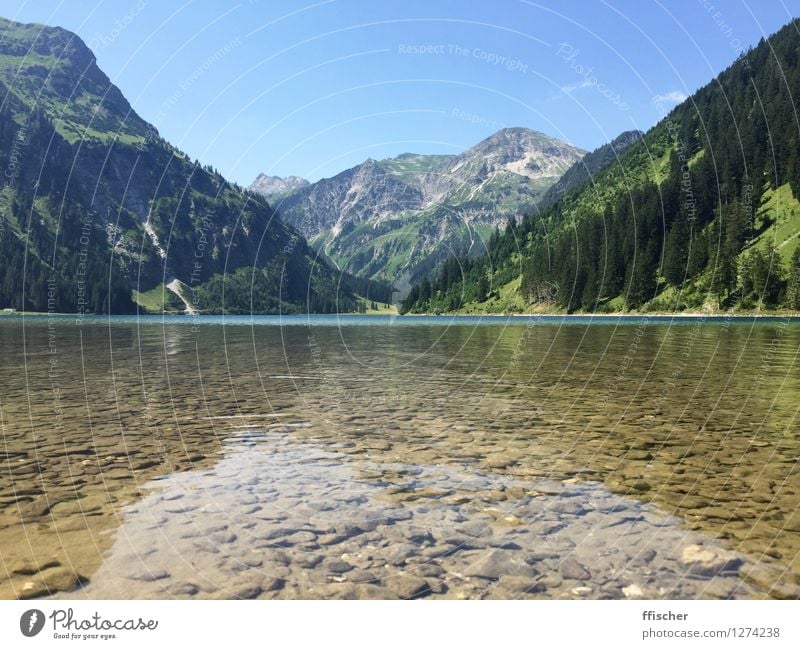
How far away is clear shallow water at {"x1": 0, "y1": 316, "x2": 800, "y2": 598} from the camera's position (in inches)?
296

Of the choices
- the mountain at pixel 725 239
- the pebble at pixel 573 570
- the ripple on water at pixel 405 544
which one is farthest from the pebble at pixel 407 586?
the mountain at pixel 725 239

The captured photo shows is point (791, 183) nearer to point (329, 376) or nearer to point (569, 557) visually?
point (329, 376)

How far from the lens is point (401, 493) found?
11.4 meters

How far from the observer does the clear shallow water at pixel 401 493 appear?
752 centimetres

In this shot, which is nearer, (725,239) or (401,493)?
(401,493)

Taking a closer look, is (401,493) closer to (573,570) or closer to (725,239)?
(573,570)

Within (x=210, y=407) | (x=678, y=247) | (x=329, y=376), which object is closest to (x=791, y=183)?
(x=678, y=247)

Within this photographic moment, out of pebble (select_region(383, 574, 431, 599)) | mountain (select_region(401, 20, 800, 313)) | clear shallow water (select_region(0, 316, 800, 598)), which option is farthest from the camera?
mountain (select_region(401, 20, 800, 313))

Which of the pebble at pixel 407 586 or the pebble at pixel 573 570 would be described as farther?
the pebble at pixel 573 570

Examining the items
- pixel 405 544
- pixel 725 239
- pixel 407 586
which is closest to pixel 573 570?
pixel 407 586

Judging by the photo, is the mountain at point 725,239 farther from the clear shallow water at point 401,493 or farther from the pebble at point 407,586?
the pebble at point 407,586

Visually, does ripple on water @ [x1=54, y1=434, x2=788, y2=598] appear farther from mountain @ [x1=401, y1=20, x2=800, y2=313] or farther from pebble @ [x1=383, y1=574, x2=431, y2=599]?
mountain @ [x1=401, y1=20, x2=800, y2=313]

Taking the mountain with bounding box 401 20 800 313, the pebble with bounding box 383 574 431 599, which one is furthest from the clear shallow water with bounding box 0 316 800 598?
the mountain with bounding box 401 20 800 313

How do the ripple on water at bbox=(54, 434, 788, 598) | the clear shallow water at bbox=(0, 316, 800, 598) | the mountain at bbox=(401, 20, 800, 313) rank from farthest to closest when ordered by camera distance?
the mountain at bbox=(401, 20, 800, 313) → the clear shallow water at bbox=(0, 316, 800, 598) → the ripple on water at bbox=(54, 434, 788, 598)
